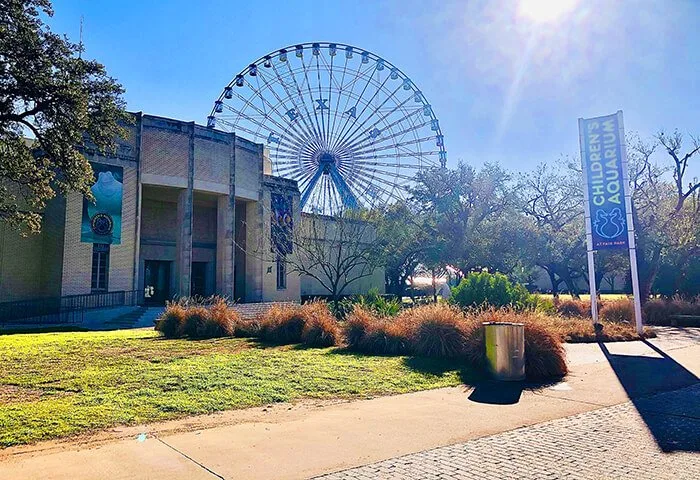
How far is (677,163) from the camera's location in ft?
97.8

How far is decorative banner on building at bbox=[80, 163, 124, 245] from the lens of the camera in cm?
2912

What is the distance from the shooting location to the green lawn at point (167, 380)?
6.54 m

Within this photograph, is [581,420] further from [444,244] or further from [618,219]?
[444,244]

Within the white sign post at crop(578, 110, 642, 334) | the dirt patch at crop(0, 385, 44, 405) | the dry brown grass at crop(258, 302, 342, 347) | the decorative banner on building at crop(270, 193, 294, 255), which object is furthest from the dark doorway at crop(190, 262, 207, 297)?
the dirt patch at crop(0, 385, 44, 405)

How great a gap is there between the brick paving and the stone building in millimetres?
27827

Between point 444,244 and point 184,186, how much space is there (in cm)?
1689

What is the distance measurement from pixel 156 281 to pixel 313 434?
1356 inches

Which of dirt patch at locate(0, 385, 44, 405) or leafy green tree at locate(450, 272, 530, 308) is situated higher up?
leafy green tree at locate(450, 272, 530, 308)

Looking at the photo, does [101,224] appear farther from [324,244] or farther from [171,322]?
[171,322]

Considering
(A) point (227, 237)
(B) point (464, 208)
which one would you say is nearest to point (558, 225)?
(B) point (464, 208)

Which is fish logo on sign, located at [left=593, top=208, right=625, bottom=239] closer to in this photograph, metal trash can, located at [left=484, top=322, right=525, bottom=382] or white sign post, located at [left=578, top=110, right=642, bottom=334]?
white sign post, located at [left=578, top=110, right=642, bottom=334]

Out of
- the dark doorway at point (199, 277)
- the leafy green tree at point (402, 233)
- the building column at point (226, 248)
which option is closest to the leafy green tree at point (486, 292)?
the leafy green tree at point (402, 233)

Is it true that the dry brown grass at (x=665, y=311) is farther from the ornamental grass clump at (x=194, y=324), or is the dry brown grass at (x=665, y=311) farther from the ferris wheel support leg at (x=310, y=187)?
the ferris wheel support leg at (x=310, y=187)

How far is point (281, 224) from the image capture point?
3681cm
